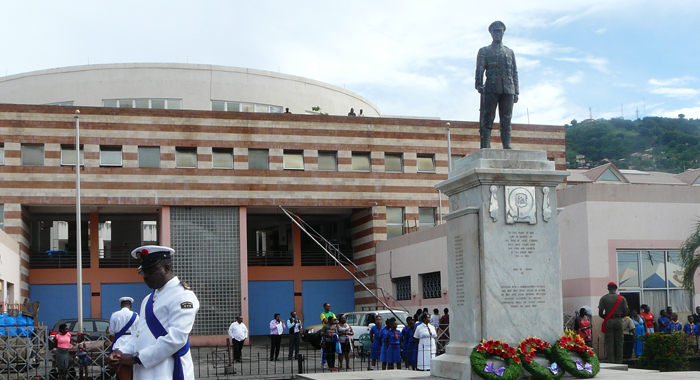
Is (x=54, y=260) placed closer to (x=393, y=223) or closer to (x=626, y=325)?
(x=393, y=223)

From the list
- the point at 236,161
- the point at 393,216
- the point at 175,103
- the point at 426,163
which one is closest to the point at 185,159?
the point at 236,161

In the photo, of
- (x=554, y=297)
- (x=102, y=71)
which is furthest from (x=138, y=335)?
(x=102, y=71)

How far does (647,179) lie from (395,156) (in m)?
37.3

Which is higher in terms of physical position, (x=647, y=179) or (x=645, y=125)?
(x=645, y=125)

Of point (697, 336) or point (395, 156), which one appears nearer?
point (697, 336)

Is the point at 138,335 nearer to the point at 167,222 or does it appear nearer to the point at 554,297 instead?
the point at 554,297

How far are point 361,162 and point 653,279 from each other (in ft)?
55.1

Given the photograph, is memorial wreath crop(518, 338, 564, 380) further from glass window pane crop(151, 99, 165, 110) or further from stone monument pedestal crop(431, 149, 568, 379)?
glass window pane crop(151, 99, 165, 110)

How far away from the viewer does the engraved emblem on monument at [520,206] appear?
13.7 meters

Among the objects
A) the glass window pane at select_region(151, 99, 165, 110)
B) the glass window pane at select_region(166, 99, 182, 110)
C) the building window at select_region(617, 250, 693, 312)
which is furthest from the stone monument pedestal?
the glass window pane at select_region(151, 99, 165, 110)

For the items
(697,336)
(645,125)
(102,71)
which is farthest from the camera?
(645,125)

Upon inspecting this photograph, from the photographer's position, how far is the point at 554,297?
1373 cm

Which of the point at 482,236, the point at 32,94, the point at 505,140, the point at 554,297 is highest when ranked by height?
the point at 32,94

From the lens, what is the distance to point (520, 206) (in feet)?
45.3
